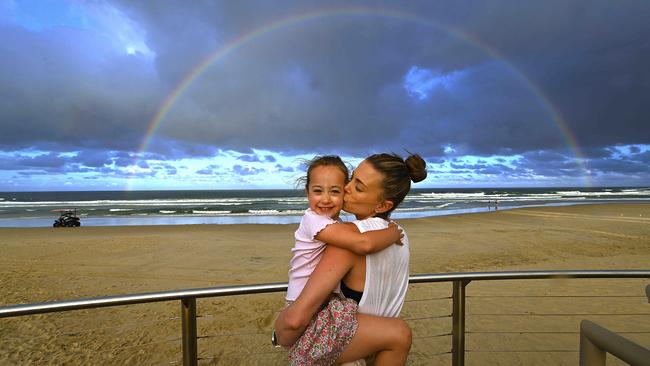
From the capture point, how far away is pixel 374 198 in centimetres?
154

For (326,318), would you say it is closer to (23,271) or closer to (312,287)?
(312,287)

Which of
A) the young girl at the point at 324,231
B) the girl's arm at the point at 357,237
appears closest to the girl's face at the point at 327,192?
the young girl at the point at 324,231

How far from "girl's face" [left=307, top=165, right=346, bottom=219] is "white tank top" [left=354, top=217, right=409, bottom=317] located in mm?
205

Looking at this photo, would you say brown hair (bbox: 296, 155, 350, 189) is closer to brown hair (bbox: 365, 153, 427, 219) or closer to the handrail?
brown hair (bbox: 365, 153, 427, 219)

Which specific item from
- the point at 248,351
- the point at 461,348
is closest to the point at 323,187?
the point at 461,348

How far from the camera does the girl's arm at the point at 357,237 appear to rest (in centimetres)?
130

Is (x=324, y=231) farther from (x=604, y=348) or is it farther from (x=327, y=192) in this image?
(x=604, y=348)

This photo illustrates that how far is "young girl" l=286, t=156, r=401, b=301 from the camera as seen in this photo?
1.32m

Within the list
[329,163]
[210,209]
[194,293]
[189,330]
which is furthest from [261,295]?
[210,209]

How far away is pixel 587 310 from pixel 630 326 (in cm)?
75

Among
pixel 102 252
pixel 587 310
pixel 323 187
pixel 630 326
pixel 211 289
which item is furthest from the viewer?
pixel 102 252

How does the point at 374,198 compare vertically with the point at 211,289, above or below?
above

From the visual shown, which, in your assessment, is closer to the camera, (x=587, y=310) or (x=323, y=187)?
(x=323, y=187)

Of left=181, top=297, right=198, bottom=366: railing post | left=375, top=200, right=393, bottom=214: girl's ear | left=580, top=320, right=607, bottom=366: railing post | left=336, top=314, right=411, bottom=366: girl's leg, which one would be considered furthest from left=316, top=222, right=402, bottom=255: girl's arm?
left=181, top=297, right=198, bottom=366: railing post
